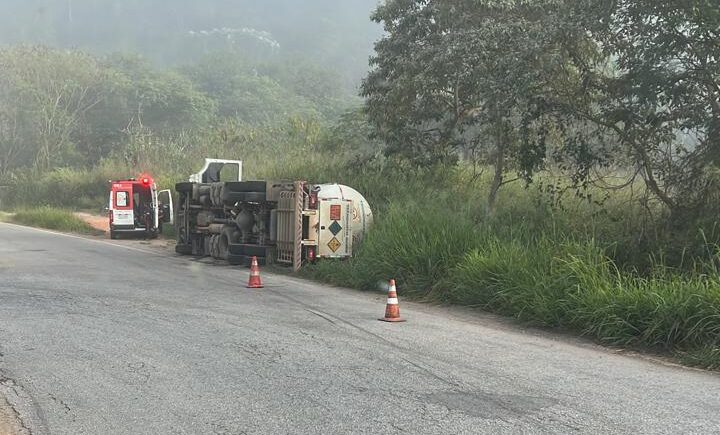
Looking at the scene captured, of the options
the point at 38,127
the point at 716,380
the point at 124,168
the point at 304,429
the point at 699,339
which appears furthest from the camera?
the point at 38,127

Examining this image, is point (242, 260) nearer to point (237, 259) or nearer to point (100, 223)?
point (237, 259)

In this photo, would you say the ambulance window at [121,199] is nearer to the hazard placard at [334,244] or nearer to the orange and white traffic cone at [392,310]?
the hazard placard at [334,244]

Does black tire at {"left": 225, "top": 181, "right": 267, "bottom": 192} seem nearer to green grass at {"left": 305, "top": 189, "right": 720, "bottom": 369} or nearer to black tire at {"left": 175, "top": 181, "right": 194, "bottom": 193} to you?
green grass at {"left": 305, "top": 189, "right": 720, "bottom": 369}

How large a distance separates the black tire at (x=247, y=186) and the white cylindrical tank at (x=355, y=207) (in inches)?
52.2

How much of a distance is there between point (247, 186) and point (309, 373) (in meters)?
9.52

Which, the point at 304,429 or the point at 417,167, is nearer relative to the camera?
the point at 304,429

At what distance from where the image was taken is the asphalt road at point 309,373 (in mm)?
5121

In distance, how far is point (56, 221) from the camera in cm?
3189

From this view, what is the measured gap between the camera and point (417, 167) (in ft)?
65.1

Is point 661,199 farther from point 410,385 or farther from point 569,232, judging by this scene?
point 410,385

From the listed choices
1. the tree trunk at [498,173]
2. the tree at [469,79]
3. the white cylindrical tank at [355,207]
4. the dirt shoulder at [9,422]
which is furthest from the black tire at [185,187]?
the dirt shoulder at [9,422]

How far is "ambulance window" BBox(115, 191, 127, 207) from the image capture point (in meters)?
24.4

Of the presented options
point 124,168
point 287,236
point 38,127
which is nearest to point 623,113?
point 287,236

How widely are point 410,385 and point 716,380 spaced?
2.95 m
